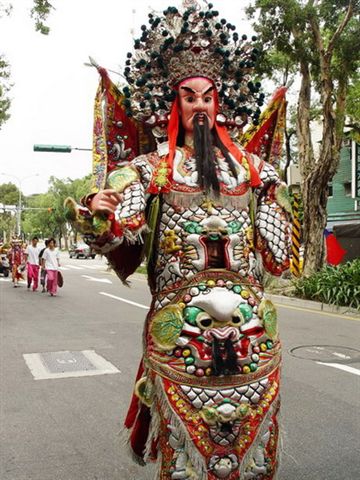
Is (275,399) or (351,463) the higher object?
(275,399)

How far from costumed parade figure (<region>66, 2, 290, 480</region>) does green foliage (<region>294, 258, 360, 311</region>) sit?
9.01 metres

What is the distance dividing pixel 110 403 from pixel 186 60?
3.28m

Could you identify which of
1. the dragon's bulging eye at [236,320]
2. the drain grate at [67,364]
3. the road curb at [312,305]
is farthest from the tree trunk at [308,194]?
the dragon's bulging eye at [236,320]

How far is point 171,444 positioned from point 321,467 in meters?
1.77

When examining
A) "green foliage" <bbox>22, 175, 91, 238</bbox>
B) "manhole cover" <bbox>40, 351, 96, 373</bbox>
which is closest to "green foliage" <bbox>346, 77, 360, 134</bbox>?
"manhole cover" <bbox>40, 351, 96, 373</bbox>

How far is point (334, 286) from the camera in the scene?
39.5 feet

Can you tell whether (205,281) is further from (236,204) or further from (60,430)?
(60,430)

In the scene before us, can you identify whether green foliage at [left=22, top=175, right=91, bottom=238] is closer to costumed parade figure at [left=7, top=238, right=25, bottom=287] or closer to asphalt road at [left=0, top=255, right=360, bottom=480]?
costumed parade figure at [left=7, top=238, right=25, bottom=287]

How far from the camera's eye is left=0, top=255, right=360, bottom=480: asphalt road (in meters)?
3.58

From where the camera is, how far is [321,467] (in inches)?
139

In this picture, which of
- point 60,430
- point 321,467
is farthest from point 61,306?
point 321,467

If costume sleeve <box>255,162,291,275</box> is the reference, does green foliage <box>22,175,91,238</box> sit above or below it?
above

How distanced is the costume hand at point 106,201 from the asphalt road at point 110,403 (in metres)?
1.17

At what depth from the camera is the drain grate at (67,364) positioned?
5.96 m
